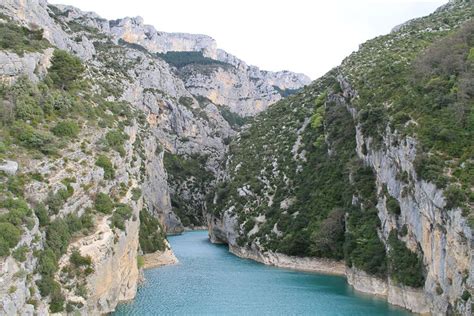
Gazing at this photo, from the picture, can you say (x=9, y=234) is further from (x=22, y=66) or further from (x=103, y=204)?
(x=22, y=66)

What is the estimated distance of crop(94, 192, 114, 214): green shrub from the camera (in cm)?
3650

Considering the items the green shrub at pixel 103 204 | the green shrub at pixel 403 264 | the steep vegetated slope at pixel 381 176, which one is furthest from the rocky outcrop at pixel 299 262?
the green shrub at pixel 103 204

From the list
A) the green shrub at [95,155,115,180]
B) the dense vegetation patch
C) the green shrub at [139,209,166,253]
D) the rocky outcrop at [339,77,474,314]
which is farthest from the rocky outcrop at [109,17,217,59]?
the green shrub at [95,155,115,180]

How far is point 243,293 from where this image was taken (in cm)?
4588

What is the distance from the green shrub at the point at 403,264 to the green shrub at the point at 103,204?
2149 centimetres

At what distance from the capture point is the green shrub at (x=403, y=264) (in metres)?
39.9

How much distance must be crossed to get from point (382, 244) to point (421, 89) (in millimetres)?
13432

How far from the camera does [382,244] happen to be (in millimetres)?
47531

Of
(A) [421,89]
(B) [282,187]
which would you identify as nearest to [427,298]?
(A) [421,89]

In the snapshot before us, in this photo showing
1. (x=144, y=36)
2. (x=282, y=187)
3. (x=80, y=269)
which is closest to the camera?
(x=80, y=269)

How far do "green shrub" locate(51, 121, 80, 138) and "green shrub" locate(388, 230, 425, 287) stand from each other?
25245 mm

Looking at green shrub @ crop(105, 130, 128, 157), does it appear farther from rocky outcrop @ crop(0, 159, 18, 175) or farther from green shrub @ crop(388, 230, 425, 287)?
green shrub @ crop(388, 230, 425, 287)

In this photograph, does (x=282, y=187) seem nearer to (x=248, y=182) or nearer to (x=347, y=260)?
(x=248, y=182)

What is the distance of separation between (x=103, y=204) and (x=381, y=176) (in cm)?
2508
